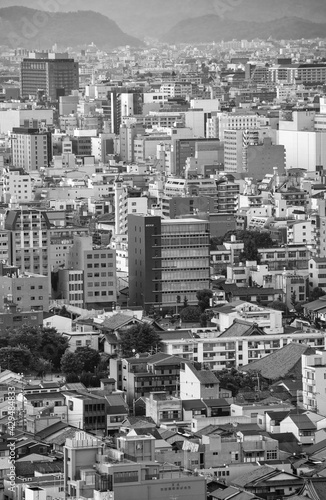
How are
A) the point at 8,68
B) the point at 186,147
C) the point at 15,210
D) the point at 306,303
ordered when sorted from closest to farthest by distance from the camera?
the point at 306,303 → the point at 15,210 → the point at 186,147 → the point at 8,68

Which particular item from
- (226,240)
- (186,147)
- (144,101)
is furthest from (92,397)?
(144,101)

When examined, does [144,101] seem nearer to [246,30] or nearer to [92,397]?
[92,397]

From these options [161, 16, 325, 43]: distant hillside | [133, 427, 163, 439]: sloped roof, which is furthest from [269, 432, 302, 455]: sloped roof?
[161, 16, 325, 43]: distant hillside

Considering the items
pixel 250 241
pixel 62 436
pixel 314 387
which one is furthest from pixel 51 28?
pixel 62 436

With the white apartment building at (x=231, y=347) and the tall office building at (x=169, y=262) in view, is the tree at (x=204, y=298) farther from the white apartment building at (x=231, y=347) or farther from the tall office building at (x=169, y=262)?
the white apartment building at (x=231, y=347)

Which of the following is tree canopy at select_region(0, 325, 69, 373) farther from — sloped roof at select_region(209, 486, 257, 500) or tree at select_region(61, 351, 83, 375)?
sloped roof at select_region(209, 486, 257, 500)

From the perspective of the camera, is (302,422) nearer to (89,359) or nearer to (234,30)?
(89,359)

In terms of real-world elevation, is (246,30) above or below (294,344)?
above
